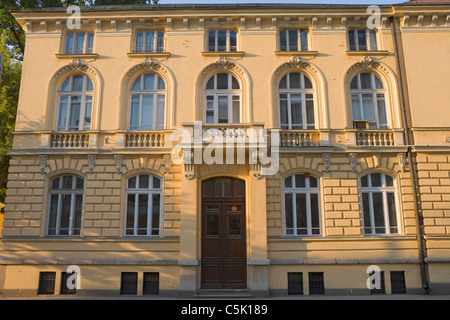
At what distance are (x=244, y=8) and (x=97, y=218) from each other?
1125cm

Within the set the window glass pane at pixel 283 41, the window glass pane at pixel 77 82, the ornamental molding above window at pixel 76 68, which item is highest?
the window glass pane at pixel 283 41

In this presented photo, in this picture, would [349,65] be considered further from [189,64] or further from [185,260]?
[185,260]

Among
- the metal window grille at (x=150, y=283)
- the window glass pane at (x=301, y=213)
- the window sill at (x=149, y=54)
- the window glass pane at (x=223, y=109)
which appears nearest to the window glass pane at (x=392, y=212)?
the window glass pane at (x=301, y=213)

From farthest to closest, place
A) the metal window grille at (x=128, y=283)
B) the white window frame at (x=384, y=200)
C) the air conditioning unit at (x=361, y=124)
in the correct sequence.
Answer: the air conditioning unit at (x=361, y=124) < the white window frame at (x=384, y=200) < the metal window grille at (x=128, y=283)

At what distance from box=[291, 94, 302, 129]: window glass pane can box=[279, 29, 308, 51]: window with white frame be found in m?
2.30

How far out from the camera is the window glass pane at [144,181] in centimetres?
1598

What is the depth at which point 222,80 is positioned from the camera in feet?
55.8

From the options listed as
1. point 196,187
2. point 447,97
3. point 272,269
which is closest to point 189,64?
point 196,187

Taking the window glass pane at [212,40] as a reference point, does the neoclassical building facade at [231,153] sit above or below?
below

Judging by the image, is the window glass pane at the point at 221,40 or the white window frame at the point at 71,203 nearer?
the white window frame at the point at 71,203

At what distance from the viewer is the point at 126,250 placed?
15.1m

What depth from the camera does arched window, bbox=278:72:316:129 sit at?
16.5 metres

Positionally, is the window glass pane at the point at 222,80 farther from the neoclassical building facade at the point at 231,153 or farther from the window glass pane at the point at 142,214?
the window glass pane at the point at 142,214

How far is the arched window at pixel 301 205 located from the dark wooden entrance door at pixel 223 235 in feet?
6.22
